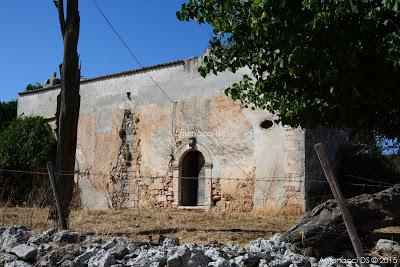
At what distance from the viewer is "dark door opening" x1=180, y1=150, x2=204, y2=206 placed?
15.7m

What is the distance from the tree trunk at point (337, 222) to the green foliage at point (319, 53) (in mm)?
1579

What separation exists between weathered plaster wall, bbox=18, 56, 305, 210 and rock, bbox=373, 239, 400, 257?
6.82m

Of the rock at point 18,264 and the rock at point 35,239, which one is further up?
the rock at point 35,239

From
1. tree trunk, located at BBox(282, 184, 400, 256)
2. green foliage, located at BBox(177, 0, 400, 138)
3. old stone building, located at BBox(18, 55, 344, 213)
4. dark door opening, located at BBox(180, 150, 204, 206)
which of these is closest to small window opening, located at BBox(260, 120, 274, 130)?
old stone building, located at BBox(18, 55, 344, 213)

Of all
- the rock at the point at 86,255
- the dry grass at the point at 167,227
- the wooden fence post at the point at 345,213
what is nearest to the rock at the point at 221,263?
the wooden fence post at the point at 345,213

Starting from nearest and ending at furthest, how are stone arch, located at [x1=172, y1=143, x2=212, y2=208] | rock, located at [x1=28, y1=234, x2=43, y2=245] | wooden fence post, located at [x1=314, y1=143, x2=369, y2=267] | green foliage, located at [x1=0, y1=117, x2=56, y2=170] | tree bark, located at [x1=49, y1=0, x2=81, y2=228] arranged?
wooden fence post, located at [x1=314, y1=143, x2=369, y2=267]
rock, located at [x1=28, y1=234, x2=43, y2=245]
tree bark, located at [x1=49, y1=0, x2=81, y2=228]
stone arch, located at [x1=172, y1=143, x2=212, y2=208]
green foliage, located at [x1=0, y1=117, x2=56, y2=170]

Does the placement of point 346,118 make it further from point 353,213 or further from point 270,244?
point 270,244

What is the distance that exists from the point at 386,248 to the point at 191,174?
10767mm

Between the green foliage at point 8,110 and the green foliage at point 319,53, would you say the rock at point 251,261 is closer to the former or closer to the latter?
the green foliage at point 319,53

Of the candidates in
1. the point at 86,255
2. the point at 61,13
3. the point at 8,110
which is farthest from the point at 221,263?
the point at 8,110

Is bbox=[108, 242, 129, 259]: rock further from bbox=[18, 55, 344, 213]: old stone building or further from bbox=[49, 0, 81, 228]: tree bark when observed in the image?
bbox=[18, 55, 344, 213]: old stone building

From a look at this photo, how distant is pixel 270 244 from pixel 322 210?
1091mm

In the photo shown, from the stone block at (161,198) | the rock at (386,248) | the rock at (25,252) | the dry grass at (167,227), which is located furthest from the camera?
the stone block at (161,198)

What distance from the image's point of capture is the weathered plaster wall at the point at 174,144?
13.7 meters
